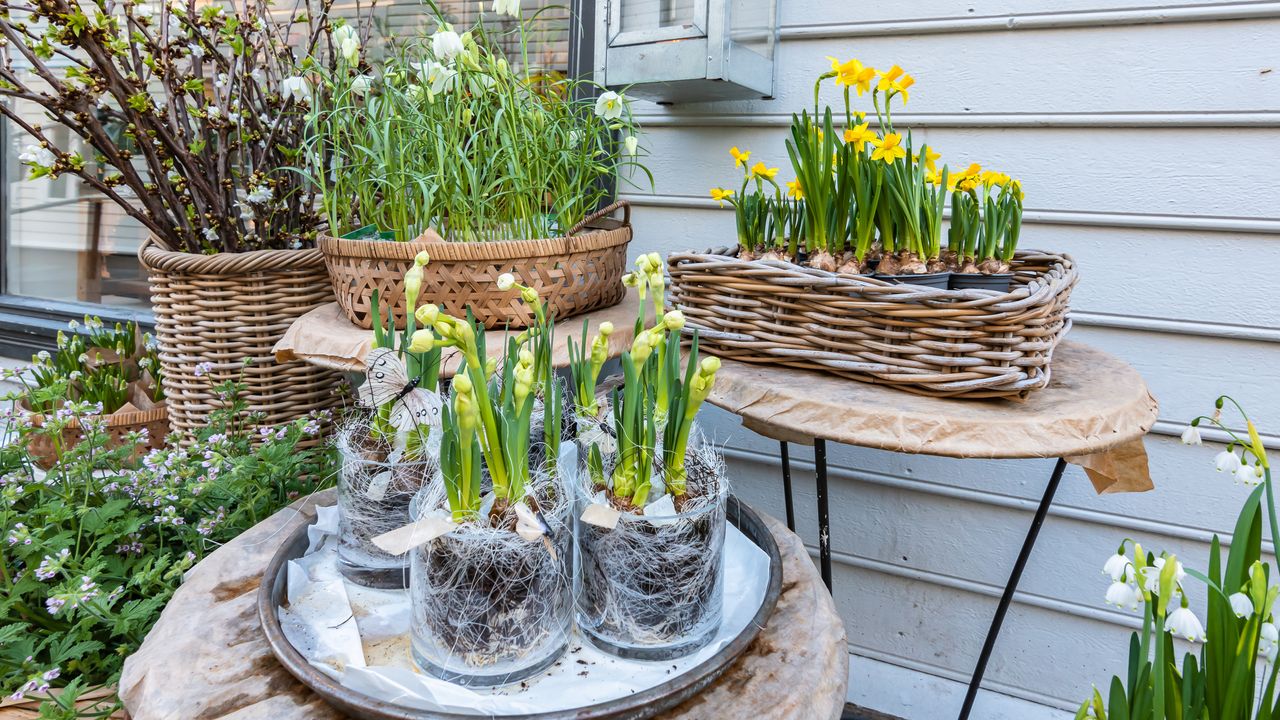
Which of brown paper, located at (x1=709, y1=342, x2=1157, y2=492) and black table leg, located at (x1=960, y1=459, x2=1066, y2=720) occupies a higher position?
brown paper, located at (x1=709, y1=342, x2=1157, y2=492)

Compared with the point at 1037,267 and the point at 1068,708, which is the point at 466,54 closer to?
the point at 1037,267

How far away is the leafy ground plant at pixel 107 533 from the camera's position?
987 mm

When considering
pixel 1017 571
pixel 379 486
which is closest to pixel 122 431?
pixel 379 486

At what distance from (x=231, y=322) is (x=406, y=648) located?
3.28 ft

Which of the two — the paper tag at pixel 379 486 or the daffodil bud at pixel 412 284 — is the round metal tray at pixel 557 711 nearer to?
the paper tag at pixel 379 486

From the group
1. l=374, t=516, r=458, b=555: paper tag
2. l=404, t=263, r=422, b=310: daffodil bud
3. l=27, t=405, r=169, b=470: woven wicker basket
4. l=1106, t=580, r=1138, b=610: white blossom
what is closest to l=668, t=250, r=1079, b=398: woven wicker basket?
l=1106, t=580, r=1138, b=610: white blossom

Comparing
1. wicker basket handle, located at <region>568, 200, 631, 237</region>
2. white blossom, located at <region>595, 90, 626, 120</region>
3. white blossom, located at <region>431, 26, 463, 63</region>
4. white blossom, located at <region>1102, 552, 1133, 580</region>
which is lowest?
white blossom, located at <region>1102, 552, 1133, 580</region>

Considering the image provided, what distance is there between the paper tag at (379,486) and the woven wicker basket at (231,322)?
826mm

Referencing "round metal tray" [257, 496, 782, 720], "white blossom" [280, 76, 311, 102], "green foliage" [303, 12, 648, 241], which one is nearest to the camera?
"round metal tray" [257, 496, 782, 720]

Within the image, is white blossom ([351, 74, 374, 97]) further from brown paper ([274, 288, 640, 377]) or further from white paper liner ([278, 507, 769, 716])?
white paper liner ([278, 507, 769, 716])

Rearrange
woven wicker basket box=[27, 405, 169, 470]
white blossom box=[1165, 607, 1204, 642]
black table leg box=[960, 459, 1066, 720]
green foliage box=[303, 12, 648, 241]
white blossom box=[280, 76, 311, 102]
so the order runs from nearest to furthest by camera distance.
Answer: white blossom box=[1165, 607, 1204, 642], green foliage box=[303, 12, 648, 241], black table leg box=[960, 459, 1066, 720], white blossom box=[280, 76, 311, 102], woven wicker basket box=[27, 405, 169, 470]

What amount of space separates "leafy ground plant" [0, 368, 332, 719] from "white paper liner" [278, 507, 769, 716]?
1.01ft

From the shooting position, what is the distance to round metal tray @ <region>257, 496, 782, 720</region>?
0.59 metres

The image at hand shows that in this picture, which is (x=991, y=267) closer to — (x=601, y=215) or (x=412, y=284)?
(x=601, y=215)
